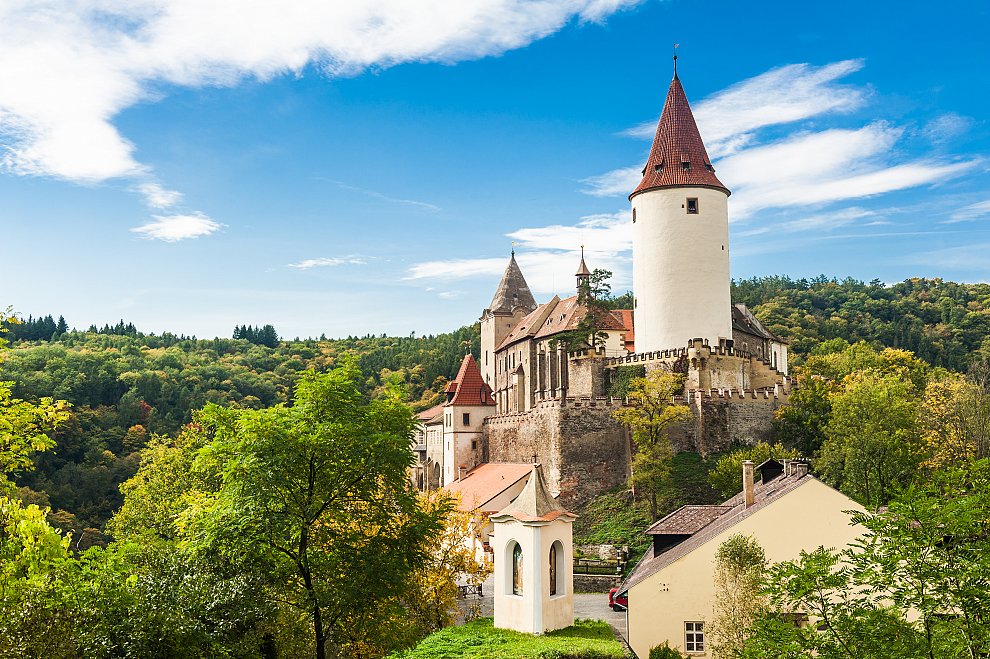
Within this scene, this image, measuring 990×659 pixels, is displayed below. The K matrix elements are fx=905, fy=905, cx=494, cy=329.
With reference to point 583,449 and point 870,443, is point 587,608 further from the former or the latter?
point 583,449

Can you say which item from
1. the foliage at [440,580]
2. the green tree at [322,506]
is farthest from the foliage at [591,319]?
the green tree at [322,506]

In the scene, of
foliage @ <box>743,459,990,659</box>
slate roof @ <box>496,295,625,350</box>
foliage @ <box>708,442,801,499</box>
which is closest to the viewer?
foliage @ <box>743,459,990,659</box>

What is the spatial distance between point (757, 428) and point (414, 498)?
29829mm

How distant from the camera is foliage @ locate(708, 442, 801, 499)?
139 feet

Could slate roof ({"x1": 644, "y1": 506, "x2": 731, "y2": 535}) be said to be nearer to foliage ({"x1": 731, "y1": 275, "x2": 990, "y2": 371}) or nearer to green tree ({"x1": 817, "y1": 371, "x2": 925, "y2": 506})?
green tree ({"x1": 817, "y1": 371, "x2": 925, "y2": 506})

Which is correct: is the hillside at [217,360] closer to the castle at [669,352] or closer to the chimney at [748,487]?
the castle at [669,352]

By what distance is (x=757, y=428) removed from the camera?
155ft

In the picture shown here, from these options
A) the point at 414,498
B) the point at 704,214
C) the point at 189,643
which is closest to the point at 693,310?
the point at 704,214

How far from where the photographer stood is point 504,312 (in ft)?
266

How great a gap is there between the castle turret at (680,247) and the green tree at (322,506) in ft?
103

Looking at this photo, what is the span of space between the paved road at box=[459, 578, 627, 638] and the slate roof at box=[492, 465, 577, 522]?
5056 mm

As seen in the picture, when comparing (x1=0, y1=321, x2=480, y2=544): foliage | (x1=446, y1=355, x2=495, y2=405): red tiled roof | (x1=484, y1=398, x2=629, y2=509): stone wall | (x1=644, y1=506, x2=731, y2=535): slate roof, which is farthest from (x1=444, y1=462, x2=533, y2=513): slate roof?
(x1=644, y1=506, x2=731, y2=535): slate roof

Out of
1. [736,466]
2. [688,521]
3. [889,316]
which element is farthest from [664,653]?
[889,316]

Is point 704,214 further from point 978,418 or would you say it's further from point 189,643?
point 189,643
